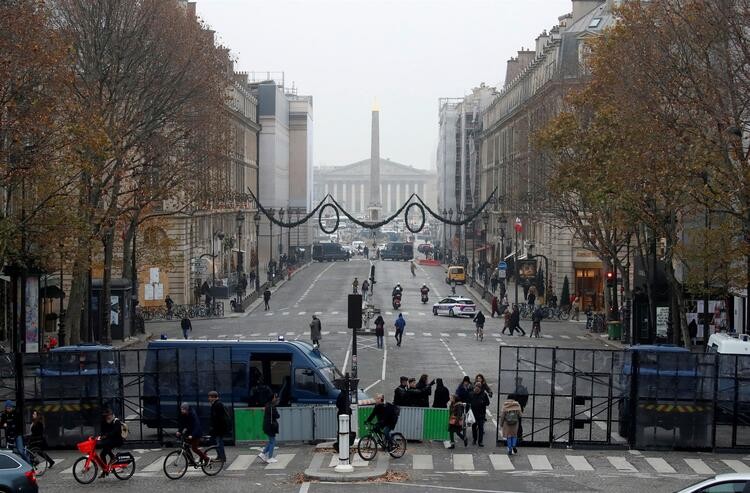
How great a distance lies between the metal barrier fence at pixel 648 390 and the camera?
3128 centimetres

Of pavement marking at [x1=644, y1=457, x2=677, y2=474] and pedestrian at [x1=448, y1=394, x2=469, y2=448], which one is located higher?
pedestrian at [x1=448, y1=394, x2=469, y2=448]

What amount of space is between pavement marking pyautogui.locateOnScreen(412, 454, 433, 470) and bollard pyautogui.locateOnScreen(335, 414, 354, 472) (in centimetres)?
174

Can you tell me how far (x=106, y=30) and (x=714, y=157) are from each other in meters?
23.4

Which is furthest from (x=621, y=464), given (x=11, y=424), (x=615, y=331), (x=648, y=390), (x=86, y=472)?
(x=615, y=331)

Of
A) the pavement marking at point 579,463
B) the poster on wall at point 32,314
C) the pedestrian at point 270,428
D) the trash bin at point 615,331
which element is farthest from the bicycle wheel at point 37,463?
the trash bin at point 615,331

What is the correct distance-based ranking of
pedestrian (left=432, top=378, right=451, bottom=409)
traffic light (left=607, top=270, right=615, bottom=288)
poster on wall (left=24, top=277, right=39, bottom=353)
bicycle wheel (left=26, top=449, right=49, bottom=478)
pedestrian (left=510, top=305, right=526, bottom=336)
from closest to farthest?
bicycle wheel (left=26, top=449, right=49, bottom=478) < pedestrian (left=432, top=378, right=451, bottom=409) < poster on wall (left=24, top=277, right=39, bottom=353) < pedestrian (left=510, top=305, right=526, bottom=336) < traffic light (left=607, top=270, right=615, bottom=288)

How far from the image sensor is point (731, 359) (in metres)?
31.2

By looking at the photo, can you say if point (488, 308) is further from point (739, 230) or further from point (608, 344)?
point (739, 230)

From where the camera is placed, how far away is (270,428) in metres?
28.9

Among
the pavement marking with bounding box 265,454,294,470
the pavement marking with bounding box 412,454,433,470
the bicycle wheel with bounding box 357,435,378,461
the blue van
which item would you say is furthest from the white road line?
the blue van

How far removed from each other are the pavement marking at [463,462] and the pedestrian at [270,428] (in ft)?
12.5

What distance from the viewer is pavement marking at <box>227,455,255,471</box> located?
2873 cm

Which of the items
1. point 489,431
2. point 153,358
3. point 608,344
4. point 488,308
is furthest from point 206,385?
point 488,308

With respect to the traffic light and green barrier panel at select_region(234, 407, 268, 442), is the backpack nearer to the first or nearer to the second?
green barrier panel at select_region(234, 407, 268, 442)
